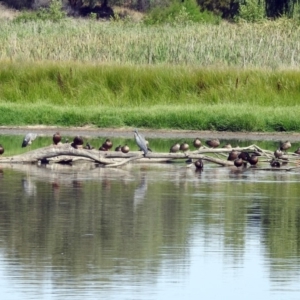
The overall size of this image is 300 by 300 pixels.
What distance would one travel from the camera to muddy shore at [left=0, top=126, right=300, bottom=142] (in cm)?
2062

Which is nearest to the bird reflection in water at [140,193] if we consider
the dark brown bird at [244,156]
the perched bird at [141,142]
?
the perched bird at [141,142]

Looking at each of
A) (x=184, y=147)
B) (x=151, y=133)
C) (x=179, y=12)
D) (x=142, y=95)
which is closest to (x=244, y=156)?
(x=184, y=147)

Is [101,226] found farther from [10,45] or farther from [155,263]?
[10,45]

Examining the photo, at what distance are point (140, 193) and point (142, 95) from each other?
11.0 m

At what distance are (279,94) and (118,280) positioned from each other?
52.0 ft

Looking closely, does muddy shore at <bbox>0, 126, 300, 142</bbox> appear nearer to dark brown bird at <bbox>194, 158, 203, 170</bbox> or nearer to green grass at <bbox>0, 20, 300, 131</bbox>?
green grass at <bbox>0, 20, 300, 131</bbox>

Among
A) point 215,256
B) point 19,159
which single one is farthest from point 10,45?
point 215,256

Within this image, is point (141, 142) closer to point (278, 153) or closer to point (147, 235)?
point (278, 153)

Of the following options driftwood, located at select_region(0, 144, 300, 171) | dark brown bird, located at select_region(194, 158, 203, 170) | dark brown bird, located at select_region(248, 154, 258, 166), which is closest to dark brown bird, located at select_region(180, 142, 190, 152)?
driftwood, located at select_region(0, 144, 300, 171)

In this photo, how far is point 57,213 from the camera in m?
11.3

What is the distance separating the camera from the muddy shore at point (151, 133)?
20.6 m

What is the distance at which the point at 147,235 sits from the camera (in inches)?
397

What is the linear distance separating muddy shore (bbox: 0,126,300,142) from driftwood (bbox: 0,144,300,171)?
410 cm

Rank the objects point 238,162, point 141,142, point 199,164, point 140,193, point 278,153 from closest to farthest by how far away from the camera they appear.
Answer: point 140,193 < point 141,142 < point 199,164 < point 238,162 < point 278,153
